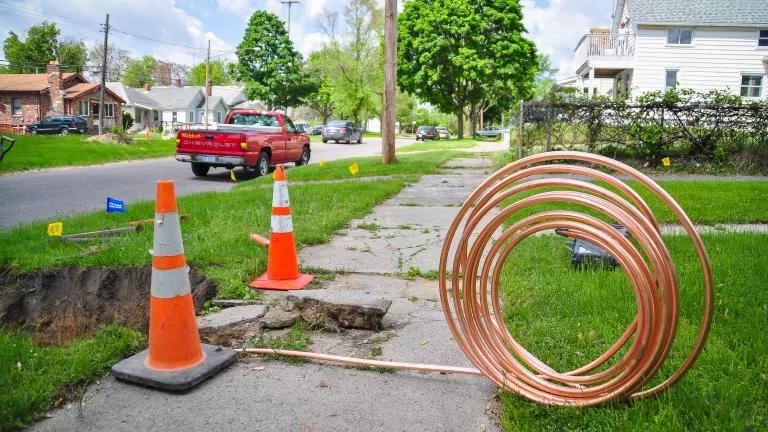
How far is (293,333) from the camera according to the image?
12.0ft

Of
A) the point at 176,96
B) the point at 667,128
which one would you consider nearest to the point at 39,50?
the point at 176,96

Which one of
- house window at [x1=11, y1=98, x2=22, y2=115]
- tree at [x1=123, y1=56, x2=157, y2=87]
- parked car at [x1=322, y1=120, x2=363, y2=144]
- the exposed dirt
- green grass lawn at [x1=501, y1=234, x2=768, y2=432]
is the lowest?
the exposed dirt

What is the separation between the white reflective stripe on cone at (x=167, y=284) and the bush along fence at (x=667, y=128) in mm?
12652

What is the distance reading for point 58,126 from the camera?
46.2 metres

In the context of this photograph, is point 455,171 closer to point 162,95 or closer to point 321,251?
point 321,251

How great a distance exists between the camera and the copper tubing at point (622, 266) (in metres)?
2.42

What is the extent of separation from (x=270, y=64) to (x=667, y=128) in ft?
207

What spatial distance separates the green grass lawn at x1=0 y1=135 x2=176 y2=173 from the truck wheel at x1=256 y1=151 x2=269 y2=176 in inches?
271

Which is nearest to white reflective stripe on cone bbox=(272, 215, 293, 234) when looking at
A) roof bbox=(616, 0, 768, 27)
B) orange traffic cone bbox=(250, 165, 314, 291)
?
orange traffic cone bbox=(250, 165, 314, 291)

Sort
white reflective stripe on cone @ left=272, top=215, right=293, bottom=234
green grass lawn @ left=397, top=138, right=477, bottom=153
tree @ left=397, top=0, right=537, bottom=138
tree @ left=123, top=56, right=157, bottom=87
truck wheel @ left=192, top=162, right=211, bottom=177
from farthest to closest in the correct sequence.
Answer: tree @ left=123, top=56, right=157, bottom=87, tree @ left=397, top=0, right=537, bottom=138, green grass lawn @ left=397, top=138, right=477, bottom=153, truck wheel @ left=192, top=162, right=211, bottom=177, white reflective stripe on cone @ left=272, top=215, right=293, bottom=234

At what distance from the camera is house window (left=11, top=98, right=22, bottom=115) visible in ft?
183

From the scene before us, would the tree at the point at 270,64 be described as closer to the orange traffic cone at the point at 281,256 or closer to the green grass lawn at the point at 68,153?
the green grass lawn at the point at 68,153

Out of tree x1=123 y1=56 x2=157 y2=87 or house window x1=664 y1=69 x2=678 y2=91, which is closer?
house window x1=664 y1=69 x2=678 y2=91

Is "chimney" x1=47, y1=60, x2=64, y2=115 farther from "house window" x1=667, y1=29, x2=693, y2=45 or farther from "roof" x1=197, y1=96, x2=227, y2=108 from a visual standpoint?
"house window" x1=667, y1=29, x2=693, y2=45
